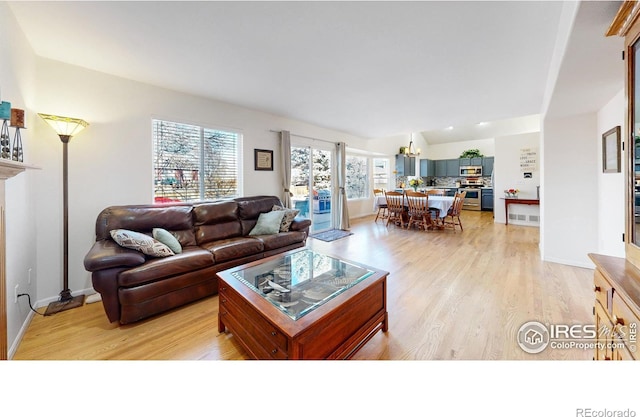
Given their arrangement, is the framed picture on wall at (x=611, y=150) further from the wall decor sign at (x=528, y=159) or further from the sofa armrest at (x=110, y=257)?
the sofa armrest at (x=110, y=257)

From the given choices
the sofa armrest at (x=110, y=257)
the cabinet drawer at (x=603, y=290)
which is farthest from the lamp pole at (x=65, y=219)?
the cabinet drawer at (x=603, y=290)

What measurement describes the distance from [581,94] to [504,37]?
1160mm

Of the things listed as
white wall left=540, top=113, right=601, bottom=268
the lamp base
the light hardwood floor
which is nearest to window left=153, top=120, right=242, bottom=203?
the lamp base

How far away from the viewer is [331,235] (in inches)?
207

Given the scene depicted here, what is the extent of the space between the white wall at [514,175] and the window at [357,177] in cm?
359

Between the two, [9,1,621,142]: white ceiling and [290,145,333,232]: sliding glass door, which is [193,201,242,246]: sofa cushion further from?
[290,145,333,232]: sliding glass door

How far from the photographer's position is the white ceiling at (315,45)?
1706mm

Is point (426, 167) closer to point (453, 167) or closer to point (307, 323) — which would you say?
point (453, 167)

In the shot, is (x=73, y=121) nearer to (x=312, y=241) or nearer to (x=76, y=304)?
(x=76, y=304)

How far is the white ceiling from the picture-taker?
1706mm

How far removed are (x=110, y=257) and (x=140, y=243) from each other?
0.95ft

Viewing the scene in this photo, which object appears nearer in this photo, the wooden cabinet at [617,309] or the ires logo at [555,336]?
the wooden cabinet at [617,309]
